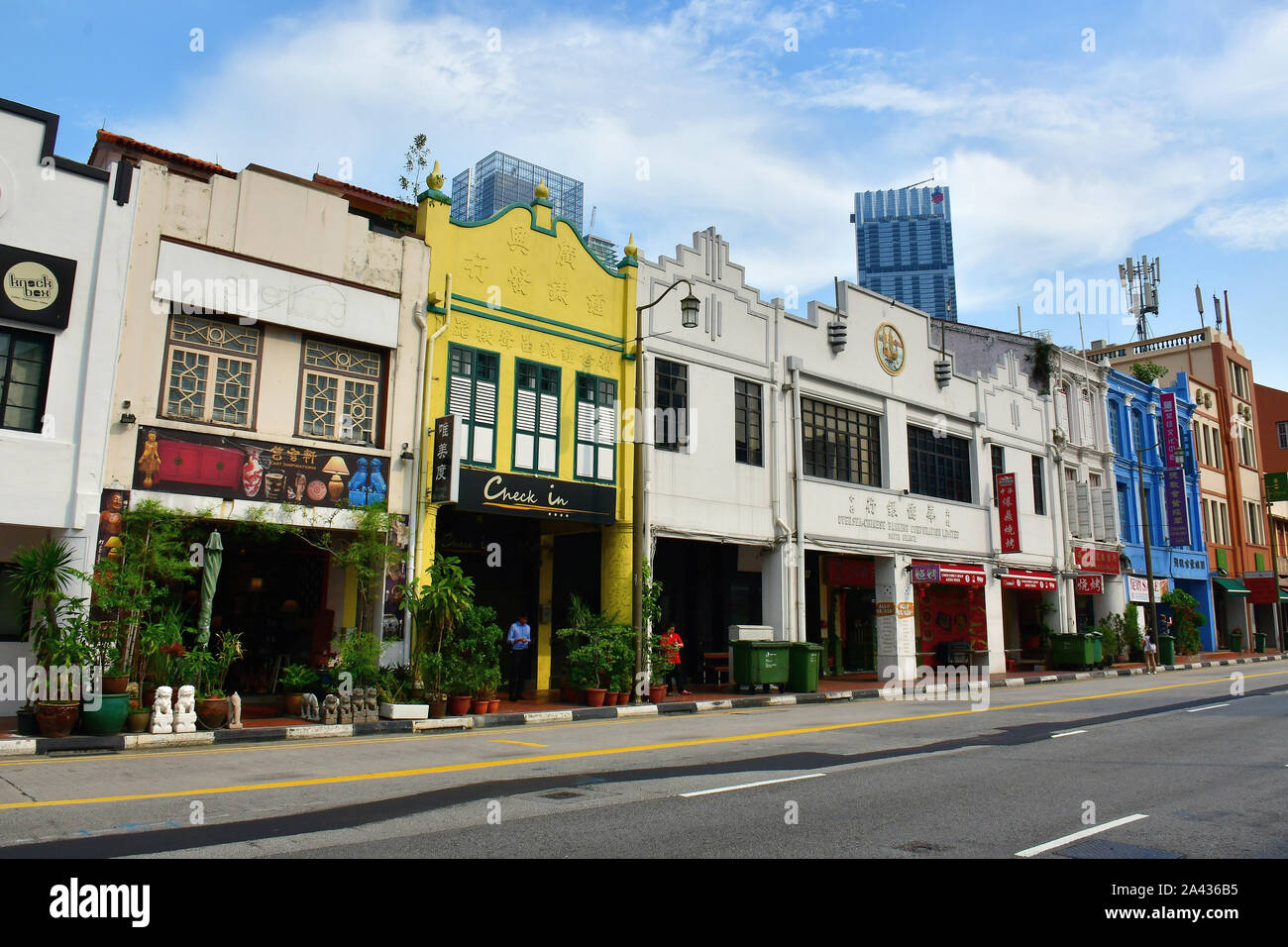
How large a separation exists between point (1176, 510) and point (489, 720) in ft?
122

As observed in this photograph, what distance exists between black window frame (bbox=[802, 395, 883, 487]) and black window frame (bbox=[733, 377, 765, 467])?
65.4 inches

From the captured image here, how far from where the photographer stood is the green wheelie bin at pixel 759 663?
21594 mm

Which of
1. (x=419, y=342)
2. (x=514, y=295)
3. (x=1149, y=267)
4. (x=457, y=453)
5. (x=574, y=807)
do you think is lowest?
(x=574, y=807)

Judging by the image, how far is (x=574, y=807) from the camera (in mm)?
8148

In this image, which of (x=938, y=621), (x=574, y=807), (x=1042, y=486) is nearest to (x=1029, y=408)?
(x=1042, y=486)

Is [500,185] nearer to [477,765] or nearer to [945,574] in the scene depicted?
[945,574]

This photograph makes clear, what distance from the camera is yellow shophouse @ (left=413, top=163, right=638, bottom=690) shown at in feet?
61.2

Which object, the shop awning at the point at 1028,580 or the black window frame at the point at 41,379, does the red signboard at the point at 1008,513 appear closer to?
the shop awning at the point at 1028,580

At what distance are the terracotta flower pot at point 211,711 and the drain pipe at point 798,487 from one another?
1398 cm

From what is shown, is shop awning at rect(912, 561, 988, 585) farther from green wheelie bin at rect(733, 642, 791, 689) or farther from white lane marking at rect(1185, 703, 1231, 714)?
white lane marking at rect(1185, 703, 1231, 714)

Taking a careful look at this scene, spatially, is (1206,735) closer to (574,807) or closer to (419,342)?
(574,807)

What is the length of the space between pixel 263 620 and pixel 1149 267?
199ft

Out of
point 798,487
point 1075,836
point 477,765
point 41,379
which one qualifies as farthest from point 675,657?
point 1075,836

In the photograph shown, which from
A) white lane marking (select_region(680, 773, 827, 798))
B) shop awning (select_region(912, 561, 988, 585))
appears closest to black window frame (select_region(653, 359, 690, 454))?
shop awning (select_region(912, 561, 988, 585))
